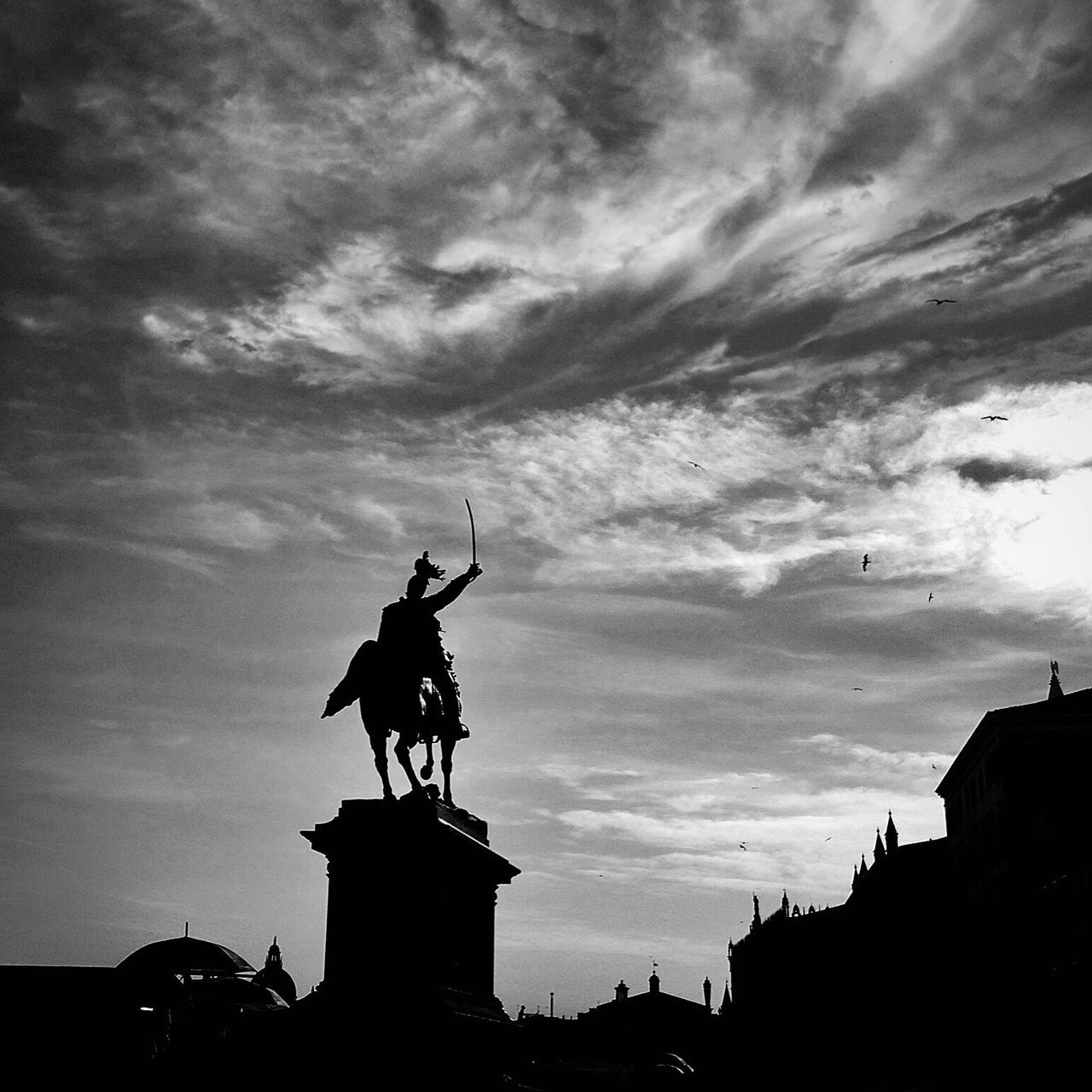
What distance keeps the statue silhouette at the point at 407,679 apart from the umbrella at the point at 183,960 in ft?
43.9

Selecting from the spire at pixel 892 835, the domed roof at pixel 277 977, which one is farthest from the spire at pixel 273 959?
the spire at pixel 892 835

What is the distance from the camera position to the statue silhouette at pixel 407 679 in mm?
20875

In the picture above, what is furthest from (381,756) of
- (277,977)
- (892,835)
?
(892,835)

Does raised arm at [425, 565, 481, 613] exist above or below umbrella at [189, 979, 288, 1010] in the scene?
above

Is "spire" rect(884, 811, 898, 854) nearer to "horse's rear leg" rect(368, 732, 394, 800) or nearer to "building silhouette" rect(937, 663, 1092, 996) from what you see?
"building silhouette" rect(937, 663, 1092, 996)

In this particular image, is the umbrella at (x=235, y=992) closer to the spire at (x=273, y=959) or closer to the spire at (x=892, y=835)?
the spire at (x=273, y=959)

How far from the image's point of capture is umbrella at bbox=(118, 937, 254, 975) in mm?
32656

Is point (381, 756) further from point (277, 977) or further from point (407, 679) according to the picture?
point (277, 977)

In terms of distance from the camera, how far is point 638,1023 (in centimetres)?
7931

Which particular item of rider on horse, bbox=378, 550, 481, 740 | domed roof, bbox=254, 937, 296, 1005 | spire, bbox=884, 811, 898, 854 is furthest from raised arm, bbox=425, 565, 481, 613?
spire, bbox=884, 811, 898, 854

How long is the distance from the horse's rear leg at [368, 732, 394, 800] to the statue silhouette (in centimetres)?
1

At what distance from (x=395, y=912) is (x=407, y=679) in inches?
132

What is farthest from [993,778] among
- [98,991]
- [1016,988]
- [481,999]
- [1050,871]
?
[481,999]

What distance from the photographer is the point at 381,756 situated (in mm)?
20688
